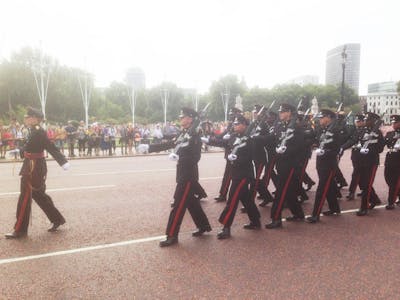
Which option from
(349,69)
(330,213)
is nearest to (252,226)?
(330,213)

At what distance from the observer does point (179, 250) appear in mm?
5285

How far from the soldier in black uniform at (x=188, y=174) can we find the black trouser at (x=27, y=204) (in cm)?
204

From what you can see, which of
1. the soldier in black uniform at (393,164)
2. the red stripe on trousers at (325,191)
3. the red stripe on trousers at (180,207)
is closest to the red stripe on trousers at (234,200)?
the red stripe on trousers at (180,207)

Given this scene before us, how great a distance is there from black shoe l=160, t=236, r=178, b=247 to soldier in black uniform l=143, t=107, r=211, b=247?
1cm

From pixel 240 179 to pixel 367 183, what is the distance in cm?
306

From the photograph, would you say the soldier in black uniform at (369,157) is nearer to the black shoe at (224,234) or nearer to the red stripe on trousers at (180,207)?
the black shoe at (224,234)

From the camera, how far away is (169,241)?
548cm

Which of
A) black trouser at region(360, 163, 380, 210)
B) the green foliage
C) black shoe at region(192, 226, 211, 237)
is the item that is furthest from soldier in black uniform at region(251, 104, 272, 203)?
the green foliage

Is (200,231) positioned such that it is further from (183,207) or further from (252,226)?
(252,226)

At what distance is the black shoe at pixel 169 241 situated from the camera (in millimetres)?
5445

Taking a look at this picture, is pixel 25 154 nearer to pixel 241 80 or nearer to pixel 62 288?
pixel 62 288

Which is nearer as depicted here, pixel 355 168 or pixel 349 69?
pixel 355 168

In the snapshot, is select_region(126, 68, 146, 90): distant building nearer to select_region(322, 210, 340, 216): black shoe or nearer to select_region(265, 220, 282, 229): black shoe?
select_region(322, 210, 340, 216): black shoe

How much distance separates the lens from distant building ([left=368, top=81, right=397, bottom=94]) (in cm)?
14862
